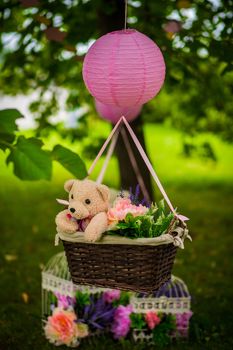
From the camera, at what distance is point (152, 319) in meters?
3.97

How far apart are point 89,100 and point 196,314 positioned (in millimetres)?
3170

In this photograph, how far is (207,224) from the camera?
7.77 metres

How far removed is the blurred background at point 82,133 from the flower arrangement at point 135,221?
0.35 m

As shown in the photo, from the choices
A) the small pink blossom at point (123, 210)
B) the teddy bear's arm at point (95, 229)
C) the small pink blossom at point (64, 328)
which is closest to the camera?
the teddy bear's arm at point (95, 229)

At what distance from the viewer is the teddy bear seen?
110 inches

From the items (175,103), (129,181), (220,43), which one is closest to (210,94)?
(129,181)

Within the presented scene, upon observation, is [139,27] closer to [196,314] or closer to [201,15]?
[201,15]

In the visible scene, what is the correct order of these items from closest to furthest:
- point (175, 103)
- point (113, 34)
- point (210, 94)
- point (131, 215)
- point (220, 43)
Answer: point (131, 215)
point (113, 34)
point (220, 43)
point (210, 94)
point (175, 103)

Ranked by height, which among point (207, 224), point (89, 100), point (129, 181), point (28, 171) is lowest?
point (207, 224)

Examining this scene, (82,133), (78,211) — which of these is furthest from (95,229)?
(82,133)

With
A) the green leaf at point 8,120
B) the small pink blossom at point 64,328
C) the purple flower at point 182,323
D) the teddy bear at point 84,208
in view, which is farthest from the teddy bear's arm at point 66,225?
the purple flower at point 182,323

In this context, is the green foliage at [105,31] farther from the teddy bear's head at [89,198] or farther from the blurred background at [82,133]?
the teddy bear's head at [89,198]

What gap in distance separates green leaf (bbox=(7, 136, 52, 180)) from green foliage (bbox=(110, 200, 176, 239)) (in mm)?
440

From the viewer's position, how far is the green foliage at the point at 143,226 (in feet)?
9.03
